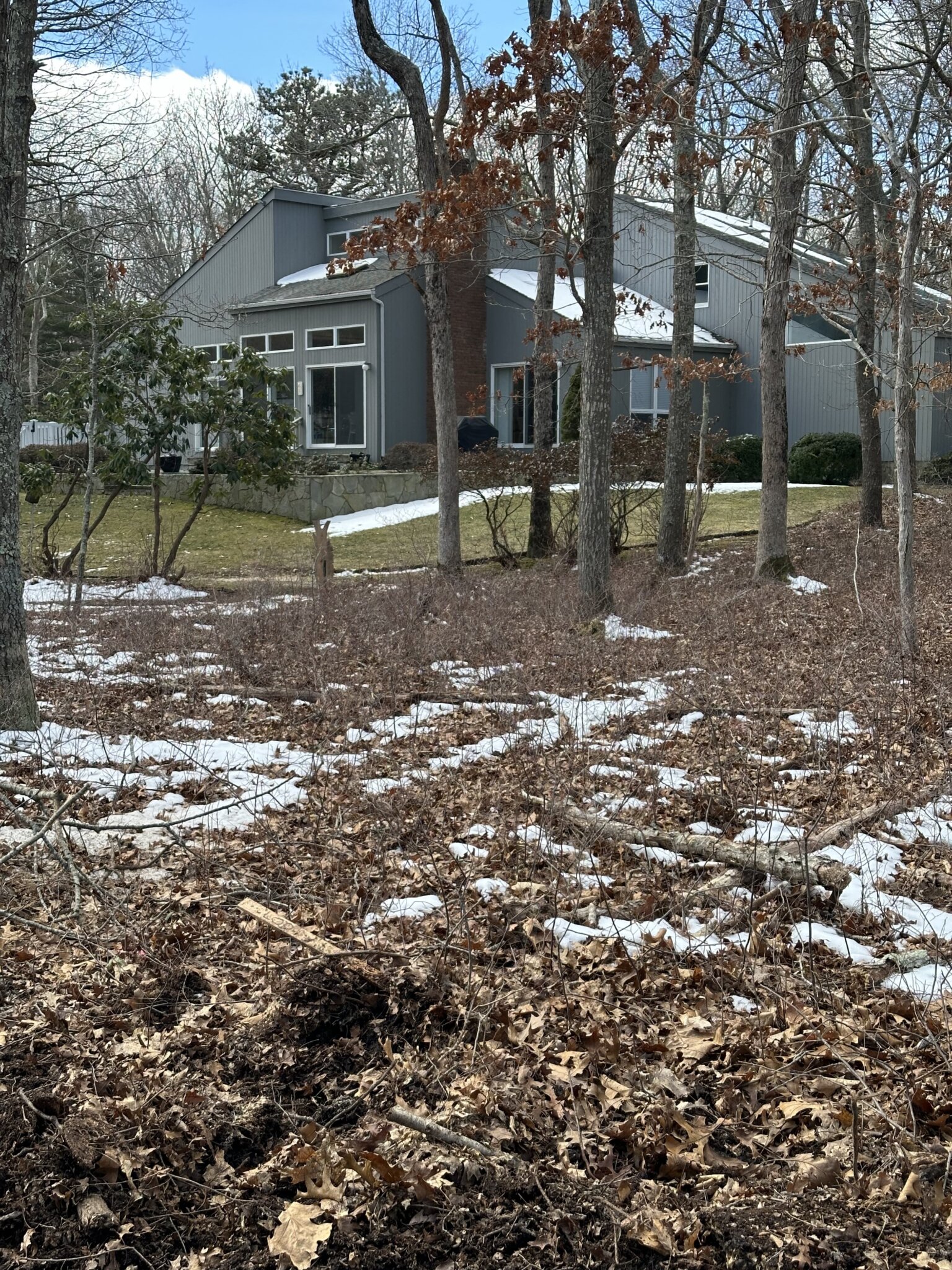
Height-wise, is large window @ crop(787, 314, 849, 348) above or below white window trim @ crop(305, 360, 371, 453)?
above

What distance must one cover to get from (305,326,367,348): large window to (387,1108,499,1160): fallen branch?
27229 millimetres

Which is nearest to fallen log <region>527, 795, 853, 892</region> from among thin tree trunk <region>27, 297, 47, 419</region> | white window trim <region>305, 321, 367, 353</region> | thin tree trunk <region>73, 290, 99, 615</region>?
thin tree trunk <region>73, 290, 99, 615</region>

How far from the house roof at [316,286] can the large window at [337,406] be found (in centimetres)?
177

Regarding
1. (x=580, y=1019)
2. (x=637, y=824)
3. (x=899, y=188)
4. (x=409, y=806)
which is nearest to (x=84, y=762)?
(x=409, y=806)

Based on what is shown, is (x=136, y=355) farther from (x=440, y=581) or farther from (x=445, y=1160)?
(x=445, y=1160)

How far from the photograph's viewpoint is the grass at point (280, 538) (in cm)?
1911

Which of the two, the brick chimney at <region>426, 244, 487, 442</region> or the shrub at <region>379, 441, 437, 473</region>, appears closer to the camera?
the shrub at <region>379, 441, 437, 473</region>

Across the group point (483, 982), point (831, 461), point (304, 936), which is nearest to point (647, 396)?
point (831, 461)

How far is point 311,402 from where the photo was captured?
30250mm

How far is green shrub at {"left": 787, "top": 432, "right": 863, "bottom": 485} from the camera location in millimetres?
25516

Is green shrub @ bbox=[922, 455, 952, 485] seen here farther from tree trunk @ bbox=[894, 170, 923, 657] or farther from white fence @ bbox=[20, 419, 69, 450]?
white fence @ bbox=[20, 419, 69, 450]

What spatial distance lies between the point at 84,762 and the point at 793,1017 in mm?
4470

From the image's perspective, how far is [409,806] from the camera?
18.9 ft

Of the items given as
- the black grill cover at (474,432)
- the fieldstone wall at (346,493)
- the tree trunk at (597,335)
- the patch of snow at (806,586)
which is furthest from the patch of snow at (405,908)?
the black grill cover at (474,432)
